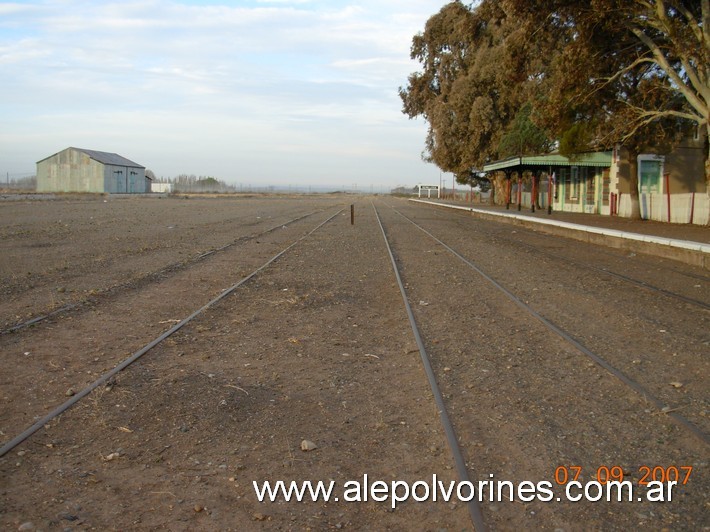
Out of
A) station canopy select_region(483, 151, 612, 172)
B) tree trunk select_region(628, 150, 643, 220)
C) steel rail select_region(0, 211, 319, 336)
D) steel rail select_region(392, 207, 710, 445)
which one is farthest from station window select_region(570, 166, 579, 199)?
steel rail select_region(392, 207, 710, 445)

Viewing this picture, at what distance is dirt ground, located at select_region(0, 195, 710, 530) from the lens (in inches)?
164

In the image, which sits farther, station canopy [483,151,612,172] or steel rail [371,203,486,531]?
station canopy [483,151,612,172]

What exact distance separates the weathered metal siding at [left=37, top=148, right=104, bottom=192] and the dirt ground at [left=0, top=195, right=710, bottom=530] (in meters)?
83.3

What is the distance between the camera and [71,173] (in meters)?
92.5

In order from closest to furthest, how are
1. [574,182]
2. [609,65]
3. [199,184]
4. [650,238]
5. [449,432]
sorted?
[449,432], [650,238], [609,65], [574,182], [199,184]

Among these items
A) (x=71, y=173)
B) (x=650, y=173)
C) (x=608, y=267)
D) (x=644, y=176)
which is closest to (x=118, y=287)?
(x=608, y=267)

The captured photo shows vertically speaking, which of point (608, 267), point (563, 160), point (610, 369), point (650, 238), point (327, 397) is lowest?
point (327, 397)

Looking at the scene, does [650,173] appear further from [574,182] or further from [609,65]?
[609,65]

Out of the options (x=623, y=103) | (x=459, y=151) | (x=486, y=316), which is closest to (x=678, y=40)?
(x=623, y=103)

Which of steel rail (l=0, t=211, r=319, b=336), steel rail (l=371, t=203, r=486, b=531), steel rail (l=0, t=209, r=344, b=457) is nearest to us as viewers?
steel rail (l=371, t=203, r=486, b=531)

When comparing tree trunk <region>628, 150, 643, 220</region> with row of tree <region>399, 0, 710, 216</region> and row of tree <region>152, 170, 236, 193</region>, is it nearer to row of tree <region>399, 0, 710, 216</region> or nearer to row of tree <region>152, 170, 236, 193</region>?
row of tree <region>399, 0, 710, 216</region>

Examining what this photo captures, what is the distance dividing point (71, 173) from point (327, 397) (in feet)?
310

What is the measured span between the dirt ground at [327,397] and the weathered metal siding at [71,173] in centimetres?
8332

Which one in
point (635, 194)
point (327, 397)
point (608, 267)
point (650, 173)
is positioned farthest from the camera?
point (650, 173)
